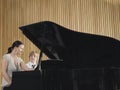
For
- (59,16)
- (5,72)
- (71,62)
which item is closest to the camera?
(71,62)

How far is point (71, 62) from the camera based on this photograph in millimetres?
3742

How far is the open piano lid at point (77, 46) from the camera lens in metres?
3.61

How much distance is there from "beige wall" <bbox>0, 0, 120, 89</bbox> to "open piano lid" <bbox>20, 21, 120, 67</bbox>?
3.38 m

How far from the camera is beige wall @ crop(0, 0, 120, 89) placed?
7.17 m

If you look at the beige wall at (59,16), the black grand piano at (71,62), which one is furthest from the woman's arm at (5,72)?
the beige wall at (59,16)

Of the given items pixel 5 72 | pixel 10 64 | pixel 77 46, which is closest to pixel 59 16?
pixel 10 64

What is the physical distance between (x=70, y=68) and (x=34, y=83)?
465mm

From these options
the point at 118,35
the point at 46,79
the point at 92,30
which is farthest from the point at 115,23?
the point at 46,79

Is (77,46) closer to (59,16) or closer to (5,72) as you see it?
(5,72)

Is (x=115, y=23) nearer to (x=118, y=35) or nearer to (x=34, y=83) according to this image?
(x=118, y=35)

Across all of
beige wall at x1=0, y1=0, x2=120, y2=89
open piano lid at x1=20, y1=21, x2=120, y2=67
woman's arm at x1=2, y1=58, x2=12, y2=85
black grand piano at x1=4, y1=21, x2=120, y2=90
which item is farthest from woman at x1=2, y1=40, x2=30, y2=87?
beige wall at x1=0, y1=0, x2=120, y2=89

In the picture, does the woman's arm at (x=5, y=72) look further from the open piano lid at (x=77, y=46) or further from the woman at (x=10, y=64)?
the open piano lid at (x=77, y=46)

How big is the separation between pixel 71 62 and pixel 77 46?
8.3 inches

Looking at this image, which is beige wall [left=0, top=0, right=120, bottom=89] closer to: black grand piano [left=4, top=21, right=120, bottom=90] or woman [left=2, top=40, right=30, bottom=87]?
woman [left=2, top=40, right=30, bottom=87]
